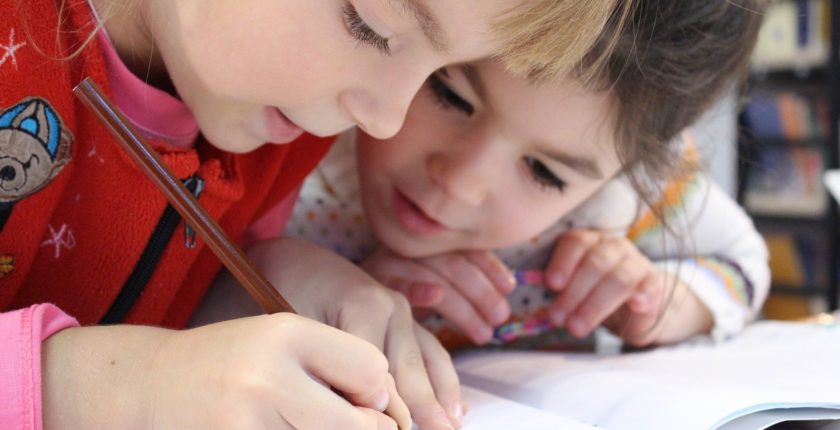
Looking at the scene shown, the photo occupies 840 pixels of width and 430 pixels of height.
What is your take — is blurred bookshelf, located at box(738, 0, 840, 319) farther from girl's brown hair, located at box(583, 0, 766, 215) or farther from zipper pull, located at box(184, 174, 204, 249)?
zipper pull, located at box(184, 174, 204, 249)

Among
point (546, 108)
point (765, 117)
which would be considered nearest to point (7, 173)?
point (546, 108)

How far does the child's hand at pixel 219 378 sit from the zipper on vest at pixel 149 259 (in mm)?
168

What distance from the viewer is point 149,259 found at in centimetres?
58

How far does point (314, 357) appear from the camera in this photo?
1.22ft

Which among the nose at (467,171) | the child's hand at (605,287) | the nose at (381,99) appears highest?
the nose at (381,99)

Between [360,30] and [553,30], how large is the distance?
10 centimetres

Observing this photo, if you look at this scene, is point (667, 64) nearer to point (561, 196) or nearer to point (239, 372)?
point (561, 196)

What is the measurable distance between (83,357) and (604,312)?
47cm

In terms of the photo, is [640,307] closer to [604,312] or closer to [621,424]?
[604,312]

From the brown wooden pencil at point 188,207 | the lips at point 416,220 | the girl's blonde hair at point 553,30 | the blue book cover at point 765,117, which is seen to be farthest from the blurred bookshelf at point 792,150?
the brown wooden pencil at point 188,207

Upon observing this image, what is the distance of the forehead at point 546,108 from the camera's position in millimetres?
574

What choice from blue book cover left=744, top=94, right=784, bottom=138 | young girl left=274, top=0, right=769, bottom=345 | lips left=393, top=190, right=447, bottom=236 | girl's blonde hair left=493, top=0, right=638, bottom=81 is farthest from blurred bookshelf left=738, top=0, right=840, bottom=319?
girl's blonde hair left=493, top=0, right=638, bottom=81

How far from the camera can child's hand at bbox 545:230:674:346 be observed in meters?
0.75

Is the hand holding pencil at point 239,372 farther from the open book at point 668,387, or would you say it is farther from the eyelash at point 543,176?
the eyelash at point 543,176
